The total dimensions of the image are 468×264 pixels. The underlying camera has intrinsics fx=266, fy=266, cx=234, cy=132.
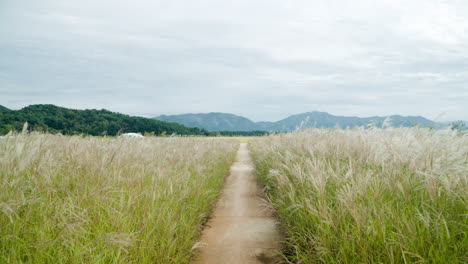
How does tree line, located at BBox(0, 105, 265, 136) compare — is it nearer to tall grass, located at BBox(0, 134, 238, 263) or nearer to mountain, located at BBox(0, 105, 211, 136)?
mountain, located at BBox(0, 105, 211, 136)

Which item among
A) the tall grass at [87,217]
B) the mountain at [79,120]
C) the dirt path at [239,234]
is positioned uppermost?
the mountain at [79,120]

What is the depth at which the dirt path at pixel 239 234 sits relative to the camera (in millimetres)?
3117

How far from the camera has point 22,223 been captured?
2.27 meters

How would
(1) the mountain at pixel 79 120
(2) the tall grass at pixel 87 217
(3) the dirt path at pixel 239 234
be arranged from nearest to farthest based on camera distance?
1. (2) the tall grass at pixel 87 217
2. (3) the dirt path at pixel 239 234
3. (1) the mountain at pixel 79 120

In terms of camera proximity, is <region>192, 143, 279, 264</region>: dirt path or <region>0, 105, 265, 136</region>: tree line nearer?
<region>192, 143, 279, 264</region>: dirt path

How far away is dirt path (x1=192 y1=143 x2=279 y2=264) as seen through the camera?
3.12 m

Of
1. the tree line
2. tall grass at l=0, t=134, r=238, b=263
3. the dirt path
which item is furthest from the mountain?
tall grass at l=0, t=134, r=238, b=263

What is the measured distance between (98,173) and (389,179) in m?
3.59

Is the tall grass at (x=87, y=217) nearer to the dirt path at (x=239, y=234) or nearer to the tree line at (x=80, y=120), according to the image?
the dirt path at (x=239, y=234)

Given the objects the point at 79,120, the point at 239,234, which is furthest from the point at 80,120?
the point at 239,234

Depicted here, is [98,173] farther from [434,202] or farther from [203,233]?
[434,202]

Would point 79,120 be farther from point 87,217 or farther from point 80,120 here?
point 87,217

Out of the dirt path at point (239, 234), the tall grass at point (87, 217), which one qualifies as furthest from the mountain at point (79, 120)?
the tall grass at point (87, 217)

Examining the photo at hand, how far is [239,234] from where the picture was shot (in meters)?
3.82
